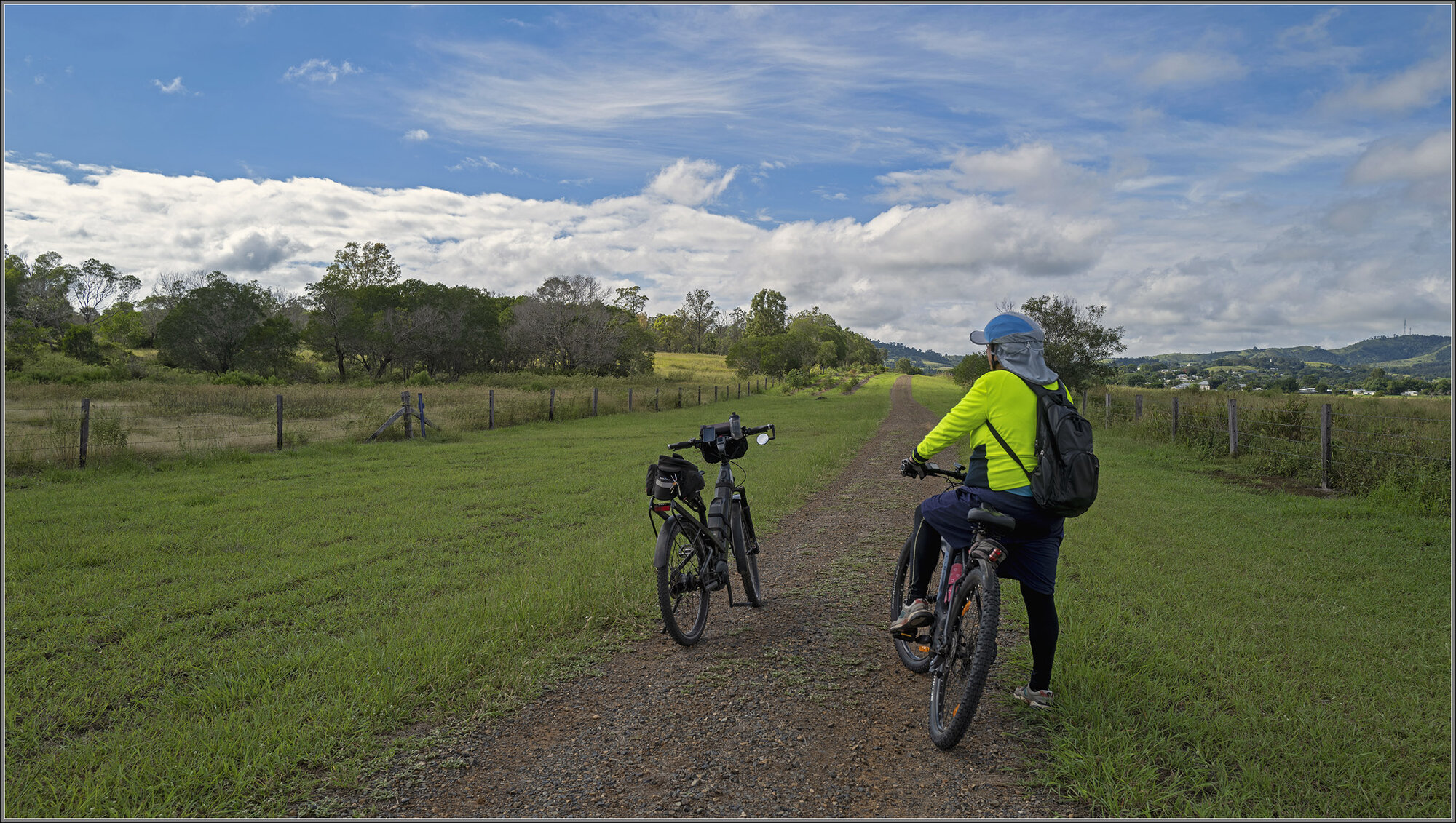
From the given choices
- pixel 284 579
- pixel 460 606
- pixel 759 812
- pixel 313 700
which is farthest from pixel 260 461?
pixel 759 812

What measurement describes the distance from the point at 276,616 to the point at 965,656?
200 inches

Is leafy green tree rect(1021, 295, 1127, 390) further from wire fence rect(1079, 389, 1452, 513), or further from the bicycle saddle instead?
the bicycle saddle

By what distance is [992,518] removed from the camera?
3127mm

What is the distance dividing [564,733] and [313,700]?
4.65 feet

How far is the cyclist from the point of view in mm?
3211

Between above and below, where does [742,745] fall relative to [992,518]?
below

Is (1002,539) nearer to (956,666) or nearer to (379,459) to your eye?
(956,666)

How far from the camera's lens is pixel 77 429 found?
12.3 meters

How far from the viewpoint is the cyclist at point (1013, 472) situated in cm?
321

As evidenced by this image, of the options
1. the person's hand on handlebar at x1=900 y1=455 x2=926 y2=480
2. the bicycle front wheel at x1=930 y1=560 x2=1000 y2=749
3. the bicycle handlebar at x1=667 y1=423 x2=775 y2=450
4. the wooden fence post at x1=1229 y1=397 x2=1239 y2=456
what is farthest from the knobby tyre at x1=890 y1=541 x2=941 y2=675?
the wooden fence post at x1=1229 y1=397 x2=1239 y2=456

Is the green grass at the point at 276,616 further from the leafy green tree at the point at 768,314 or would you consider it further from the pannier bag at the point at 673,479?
the leafy green tree at the point at 768,314

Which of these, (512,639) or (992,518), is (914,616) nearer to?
(992,518)

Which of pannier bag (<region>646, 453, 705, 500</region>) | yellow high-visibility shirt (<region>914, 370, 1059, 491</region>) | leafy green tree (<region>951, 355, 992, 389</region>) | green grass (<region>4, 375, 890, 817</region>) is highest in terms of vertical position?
leafy green tree (<region>951, 355, 992, 389</region>)

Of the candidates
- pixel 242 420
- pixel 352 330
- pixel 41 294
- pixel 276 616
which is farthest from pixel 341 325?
pixel 276 616
